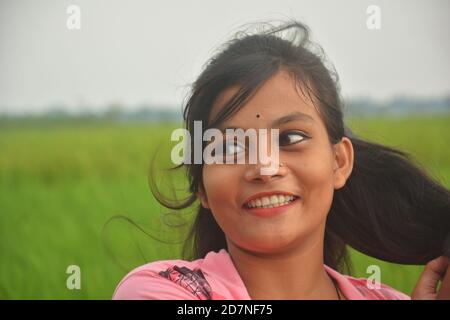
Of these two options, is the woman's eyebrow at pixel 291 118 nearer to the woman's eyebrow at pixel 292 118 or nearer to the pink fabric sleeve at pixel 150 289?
the woman's eyebrow at pixel 292 118

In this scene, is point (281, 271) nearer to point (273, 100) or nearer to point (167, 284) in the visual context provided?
point (167, 284)

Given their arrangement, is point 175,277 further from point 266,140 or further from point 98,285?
point 98,285

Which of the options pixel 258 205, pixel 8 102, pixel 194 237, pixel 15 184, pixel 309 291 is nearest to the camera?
pixel 258 205

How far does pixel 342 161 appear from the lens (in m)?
1.97

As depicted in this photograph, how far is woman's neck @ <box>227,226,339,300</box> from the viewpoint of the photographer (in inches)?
74.9

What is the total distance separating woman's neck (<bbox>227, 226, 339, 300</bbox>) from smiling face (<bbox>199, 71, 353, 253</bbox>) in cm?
4

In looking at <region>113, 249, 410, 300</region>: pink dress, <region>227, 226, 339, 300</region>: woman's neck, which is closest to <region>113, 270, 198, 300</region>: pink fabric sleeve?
<region>113, 249, 410, 300</region>: pink dress

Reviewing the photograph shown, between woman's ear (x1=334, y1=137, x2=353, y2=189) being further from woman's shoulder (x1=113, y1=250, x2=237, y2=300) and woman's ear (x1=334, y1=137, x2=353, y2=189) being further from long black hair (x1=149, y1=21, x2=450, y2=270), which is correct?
woman's shoulder (x1=113, y1=250, x2=237, y2=300)

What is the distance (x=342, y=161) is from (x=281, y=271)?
0.36m

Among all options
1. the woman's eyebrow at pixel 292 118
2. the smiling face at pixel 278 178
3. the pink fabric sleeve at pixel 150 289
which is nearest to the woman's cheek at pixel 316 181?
the smiling face at pixel 278 178

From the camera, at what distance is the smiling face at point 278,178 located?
1.80m
